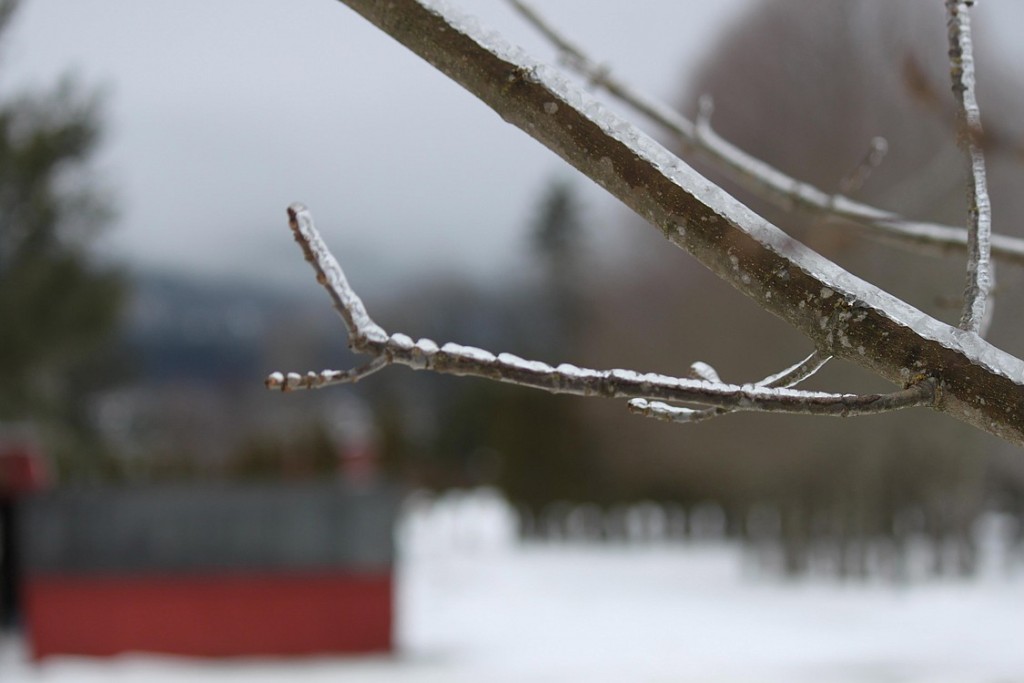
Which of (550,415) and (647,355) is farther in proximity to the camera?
(550,415)

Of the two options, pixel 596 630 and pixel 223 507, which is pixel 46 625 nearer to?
pixel 223 507

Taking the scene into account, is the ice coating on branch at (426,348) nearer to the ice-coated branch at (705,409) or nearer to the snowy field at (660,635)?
the ice-coated branch at (705,409)

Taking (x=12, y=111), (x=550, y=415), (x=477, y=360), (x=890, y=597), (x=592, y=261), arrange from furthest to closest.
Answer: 1. (x=592, y=261)
2. (x=550, y=415)
3. (x=890, y=597)
4. (x=12, y=111)
5. (x=477, y=360)

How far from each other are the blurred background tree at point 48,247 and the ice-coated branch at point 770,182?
9834 mm

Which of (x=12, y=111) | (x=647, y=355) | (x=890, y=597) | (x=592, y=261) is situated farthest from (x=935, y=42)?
(x=592, y=261)

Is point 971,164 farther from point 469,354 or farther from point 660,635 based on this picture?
point 660,635

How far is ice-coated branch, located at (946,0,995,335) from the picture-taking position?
3.42ft

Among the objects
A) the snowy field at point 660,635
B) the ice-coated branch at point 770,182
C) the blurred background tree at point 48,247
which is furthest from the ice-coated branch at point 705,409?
the blurred background tree at point 48,247

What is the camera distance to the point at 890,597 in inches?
517

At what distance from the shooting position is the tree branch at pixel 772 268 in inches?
38.0

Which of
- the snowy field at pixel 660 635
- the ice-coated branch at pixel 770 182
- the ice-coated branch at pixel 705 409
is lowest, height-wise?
the snowy field at pixel 660 635

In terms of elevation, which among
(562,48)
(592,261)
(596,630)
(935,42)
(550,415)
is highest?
(592,261)

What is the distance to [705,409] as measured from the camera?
1.06 meters

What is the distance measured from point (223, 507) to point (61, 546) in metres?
1.44
